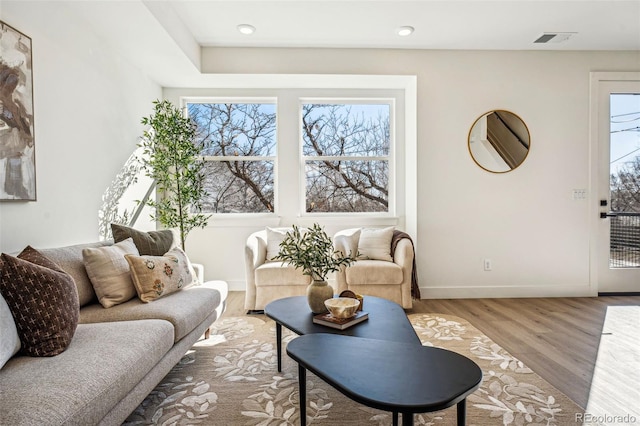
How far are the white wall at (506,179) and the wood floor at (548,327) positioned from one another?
27 cm

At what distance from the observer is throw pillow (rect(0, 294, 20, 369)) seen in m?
1.26

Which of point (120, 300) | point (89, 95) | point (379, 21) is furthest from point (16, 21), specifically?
point (379, 21)

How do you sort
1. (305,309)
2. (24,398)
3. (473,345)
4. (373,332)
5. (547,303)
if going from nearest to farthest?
(24,398) → (373,332) → (305,309) → (473,345) → (547,303)

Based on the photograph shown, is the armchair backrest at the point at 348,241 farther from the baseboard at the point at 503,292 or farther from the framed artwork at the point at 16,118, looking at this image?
the framed artwork at the point at 16,118

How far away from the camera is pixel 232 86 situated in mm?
4113

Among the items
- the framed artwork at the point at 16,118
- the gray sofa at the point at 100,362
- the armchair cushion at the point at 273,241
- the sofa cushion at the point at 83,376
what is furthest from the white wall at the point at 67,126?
the armchair cushion at the point at 273,241

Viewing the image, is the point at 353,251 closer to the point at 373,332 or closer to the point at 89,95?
the point at 373,332

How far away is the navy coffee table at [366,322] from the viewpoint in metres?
1.76

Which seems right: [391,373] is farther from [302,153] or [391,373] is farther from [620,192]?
[620,192]

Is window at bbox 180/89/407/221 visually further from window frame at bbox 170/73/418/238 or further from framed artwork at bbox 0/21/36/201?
framed artwork at bbox 0/21/36/201

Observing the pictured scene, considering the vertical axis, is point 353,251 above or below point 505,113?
below

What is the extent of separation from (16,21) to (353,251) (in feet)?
10.1

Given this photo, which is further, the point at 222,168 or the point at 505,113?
the point at 222,168


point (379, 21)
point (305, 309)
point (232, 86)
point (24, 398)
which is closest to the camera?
point (24, 398)
